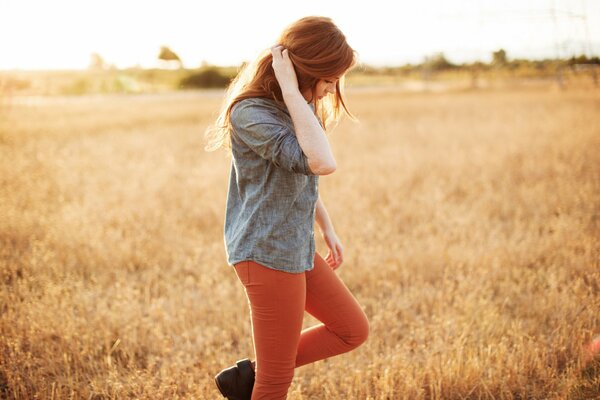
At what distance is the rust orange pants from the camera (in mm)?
1918

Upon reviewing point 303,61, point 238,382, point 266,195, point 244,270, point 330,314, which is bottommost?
point 238,382

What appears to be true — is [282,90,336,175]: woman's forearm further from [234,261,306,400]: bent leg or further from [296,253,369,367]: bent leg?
[296,253,369,367]: bent leg

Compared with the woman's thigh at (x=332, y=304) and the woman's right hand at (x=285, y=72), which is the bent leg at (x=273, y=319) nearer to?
the woman's thigh at (x=332, y=304)

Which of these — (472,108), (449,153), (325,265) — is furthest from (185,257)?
(472,108)

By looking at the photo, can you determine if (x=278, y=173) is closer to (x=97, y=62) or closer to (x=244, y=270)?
(x=244, y=270)

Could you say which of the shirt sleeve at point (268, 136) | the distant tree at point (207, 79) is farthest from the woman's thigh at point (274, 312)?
the distant tree at point (207, 79)

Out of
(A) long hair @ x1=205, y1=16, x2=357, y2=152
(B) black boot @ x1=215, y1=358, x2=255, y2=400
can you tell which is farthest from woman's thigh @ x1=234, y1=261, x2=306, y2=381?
(A) long hair @ x1=205, y1=16, x2=357, y2=152

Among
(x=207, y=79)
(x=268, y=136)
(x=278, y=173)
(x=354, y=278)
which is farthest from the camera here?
(x=207, y=79)

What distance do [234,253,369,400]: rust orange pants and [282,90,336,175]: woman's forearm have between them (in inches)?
18.4

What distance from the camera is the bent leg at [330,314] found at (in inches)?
85.4

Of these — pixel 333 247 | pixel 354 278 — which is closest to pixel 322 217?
pixel 333 247

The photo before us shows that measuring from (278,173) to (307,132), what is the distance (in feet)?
0.70

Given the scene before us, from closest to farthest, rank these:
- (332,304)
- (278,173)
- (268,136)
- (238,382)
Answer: (268,136) → (278,173) → (332,304) → (238,382)

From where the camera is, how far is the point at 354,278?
4340mm
